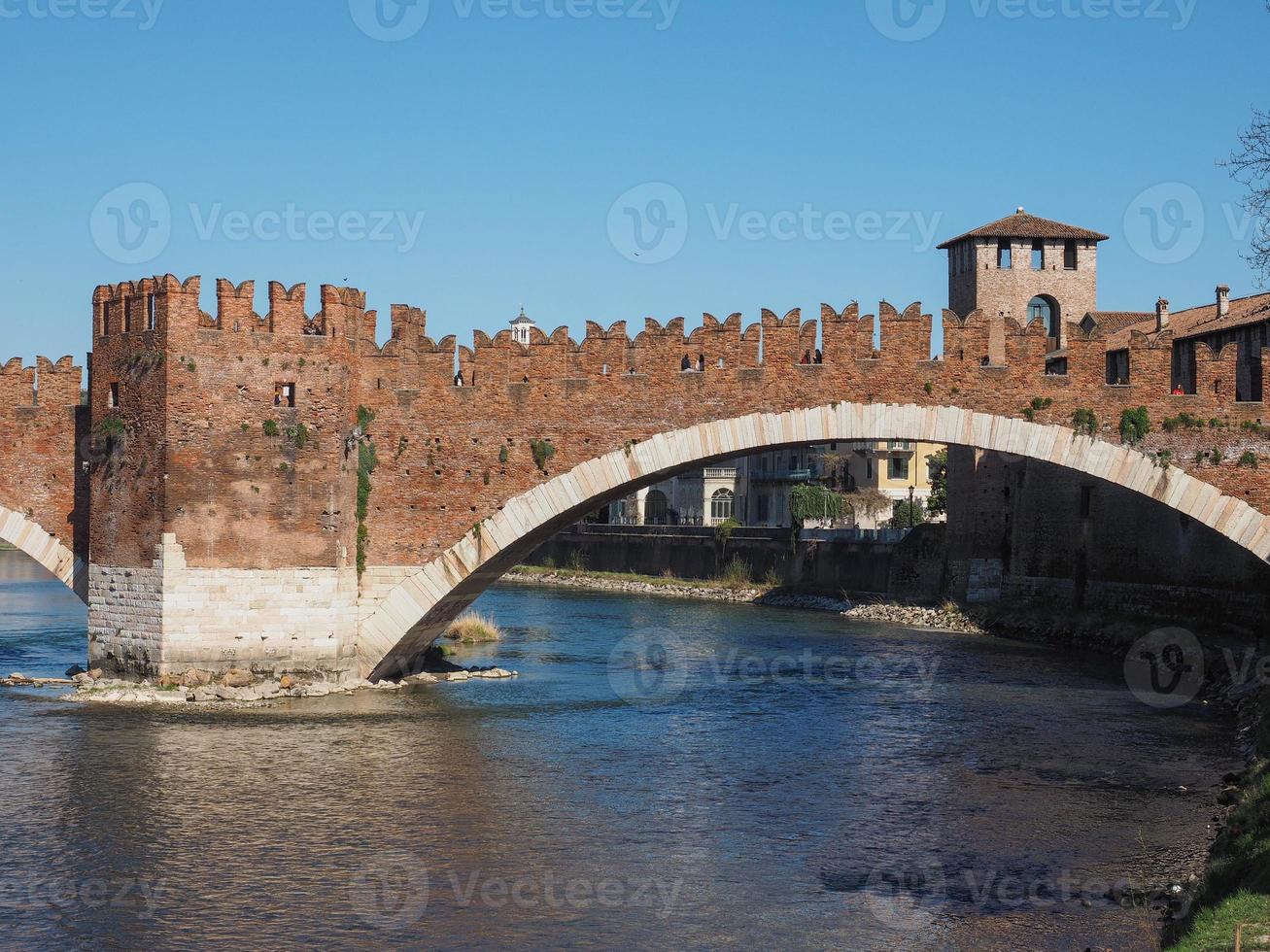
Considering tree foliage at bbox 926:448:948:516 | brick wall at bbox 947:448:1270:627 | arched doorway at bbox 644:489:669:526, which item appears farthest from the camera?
arched doorway at bbox 644:489:669:526

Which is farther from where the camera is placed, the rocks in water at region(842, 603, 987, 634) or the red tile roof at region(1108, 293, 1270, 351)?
the rocks in water at region(842, 603, 987, 634)

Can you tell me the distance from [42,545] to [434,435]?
7.04 meters

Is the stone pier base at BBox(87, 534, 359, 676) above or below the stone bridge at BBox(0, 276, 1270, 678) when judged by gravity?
below

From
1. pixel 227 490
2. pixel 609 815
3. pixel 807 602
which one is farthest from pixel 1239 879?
pixel 807 602

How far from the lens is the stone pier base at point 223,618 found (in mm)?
21797

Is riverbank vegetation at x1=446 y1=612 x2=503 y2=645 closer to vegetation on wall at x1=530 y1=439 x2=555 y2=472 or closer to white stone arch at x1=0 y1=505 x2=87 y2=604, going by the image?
white stone arch at x1=0 y1=505 x2=87 y2=604

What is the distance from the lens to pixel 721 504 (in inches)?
3174

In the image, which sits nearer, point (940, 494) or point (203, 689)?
point (203, 689)

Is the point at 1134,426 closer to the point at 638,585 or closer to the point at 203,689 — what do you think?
the point at 203,689

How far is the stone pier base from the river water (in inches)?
35.8

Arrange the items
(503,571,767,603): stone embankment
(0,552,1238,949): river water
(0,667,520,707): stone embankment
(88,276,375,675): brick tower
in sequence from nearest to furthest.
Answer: (0,552,1238,949): river water < (0,667,520,707): stone embankment < (88,276,375,675): brick tower < (503,571,767,603): stone embankment

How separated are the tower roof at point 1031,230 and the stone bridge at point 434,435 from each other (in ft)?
76.7

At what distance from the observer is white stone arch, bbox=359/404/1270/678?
22.3 metres

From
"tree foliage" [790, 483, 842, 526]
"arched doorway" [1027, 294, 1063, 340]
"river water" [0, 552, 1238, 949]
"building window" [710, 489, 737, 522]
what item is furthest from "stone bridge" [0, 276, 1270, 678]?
"building window" [710, 489, 737, 522]
